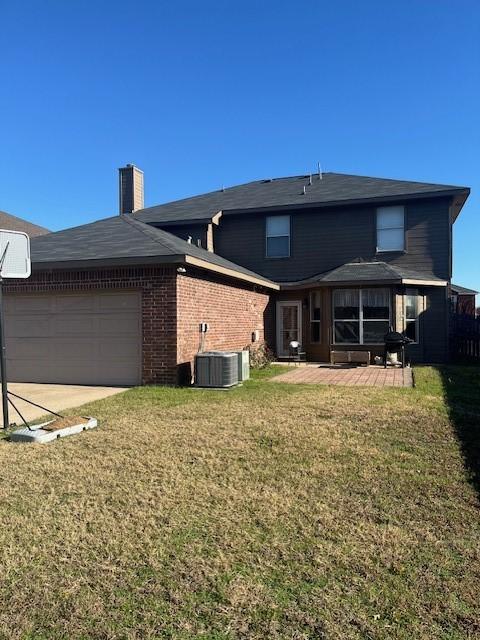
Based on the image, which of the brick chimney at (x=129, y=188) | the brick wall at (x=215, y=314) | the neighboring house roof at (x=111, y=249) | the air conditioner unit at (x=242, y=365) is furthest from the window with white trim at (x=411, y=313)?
the brick chimney at (x=129, y=188)

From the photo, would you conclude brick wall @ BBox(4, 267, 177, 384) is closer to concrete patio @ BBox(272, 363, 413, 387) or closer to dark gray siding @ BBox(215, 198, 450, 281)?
concrete patio @ BBox(272, 363, 413, 387)

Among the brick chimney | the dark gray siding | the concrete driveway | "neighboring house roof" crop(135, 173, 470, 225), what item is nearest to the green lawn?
the concrete driveway

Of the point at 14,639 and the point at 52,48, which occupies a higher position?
the point at 52,48

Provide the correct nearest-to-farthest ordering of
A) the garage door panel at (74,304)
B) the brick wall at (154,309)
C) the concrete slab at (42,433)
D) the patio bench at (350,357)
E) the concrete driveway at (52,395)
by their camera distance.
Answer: the concrete slab at (42,433), the concrete driveway at (52,395), the brick wall at (154,309), the garage door panel at (74,304), the patio bench at (350,357)

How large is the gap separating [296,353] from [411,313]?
4203mm

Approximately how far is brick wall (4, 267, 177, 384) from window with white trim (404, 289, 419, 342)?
29.5 feet

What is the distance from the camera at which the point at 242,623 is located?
96.4 inches

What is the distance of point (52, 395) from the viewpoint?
370 inches

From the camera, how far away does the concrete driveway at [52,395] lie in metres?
7.77

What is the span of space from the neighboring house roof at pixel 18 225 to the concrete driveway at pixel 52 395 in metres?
16.4

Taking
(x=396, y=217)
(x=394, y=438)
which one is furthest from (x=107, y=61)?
(x=394, y=438)

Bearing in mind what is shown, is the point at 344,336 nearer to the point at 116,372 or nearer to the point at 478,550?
the point at 116,372

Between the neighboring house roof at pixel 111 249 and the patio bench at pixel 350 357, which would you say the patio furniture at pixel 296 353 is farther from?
the neighboring house roof at pixel 111 249

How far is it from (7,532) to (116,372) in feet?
24.0
